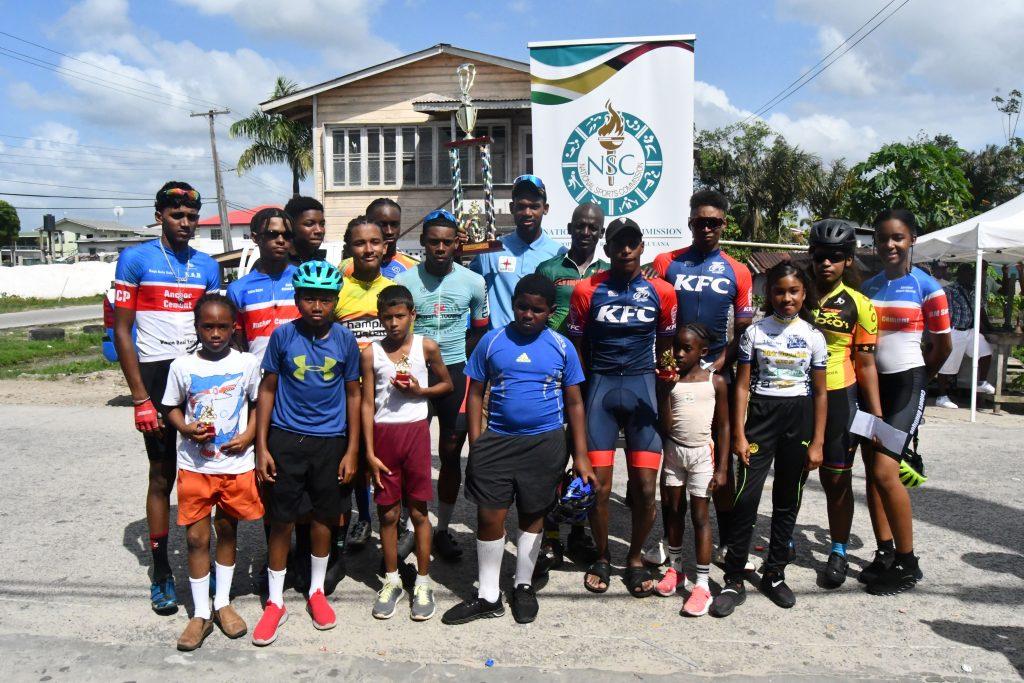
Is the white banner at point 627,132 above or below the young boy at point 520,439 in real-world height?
above

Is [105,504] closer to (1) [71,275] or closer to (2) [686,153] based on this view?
(2) [686,153]

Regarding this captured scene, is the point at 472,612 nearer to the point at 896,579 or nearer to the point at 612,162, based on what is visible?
the point at 896,579

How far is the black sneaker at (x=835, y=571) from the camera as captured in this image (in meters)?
4.41

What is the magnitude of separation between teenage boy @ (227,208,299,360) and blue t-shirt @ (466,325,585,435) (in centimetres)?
116

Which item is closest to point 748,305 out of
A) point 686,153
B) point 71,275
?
point 686,153

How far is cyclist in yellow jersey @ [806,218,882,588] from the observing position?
423cm

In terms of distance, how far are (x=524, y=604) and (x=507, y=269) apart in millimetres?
2225

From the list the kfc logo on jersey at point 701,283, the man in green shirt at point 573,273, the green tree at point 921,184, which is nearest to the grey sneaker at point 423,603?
the man in green shirt at point 573,273

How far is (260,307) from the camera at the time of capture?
4.30m

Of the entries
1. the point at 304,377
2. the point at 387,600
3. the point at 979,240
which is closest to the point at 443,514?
the point at 387,600

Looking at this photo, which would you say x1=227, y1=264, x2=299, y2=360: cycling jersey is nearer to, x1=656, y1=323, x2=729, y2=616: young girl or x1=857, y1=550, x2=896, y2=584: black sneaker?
x1=656, y1=323, x2=729, y2=616: young girl

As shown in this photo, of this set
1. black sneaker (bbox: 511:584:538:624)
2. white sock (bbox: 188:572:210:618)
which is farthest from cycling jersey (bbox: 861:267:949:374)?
white sock (bbox: 188:572:210:618)

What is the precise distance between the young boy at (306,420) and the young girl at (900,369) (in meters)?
3.06

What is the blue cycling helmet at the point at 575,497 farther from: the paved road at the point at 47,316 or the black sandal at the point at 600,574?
the paved road at the point at 47,316
